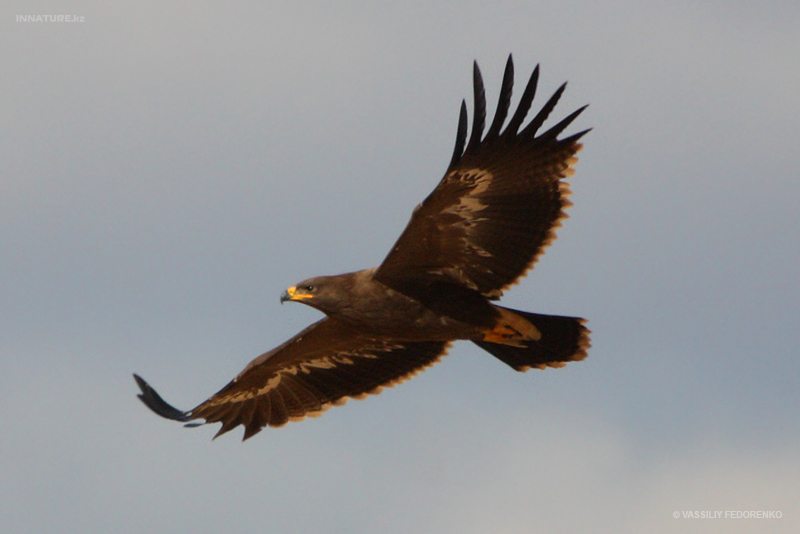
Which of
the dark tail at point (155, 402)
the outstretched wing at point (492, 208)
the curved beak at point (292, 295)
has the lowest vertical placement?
the dark tail at point (155, 402)

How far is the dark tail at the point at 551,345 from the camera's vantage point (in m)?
12.2

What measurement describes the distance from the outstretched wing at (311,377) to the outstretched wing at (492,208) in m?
1.68

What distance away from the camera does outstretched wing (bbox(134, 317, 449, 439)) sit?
13.4 meters

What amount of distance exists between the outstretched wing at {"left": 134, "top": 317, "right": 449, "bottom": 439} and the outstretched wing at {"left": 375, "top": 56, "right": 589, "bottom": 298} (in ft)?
5.52

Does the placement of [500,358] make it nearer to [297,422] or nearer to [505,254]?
[505,254]

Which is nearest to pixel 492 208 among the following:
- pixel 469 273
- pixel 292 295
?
pixel 469 273

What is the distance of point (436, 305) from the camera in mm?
11969

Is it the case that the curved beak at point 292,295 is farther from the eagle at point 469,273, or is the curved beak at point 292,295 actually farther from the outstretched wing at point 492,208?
the outstretched wing at point 492,208

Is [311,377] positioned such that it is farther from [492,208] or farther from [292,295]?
[492,208]

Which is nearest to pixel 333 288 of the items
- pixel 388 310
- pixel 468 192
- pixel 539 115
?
pixel 388 310

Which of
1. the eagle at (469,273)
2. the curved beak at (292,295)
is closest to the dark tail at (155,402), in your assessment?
the eagle at (469,273)

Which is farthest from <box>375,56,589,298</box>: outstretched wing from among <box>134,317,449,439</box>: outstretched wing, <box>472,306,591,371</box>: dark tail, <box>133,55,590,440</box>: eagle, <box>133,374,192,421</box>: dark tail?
<box>133,374,192,421</box>: dark tail

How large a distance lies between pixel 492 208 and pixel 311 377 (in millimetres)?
3289

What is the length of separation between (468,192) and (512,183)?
0.40 meters
